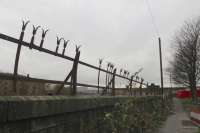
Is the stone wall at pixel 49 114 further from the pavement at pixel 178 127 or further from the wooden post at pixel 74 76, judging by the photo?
the pavement at pixel 178 127

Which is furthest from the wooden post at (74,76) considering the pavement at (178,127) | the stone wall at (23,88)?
the pavement at (178,127)

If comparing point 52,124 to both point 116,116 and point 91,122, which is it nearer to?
point 91,122

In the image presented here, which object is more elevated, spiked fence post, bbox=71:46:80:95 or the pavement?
spiked fence post, bbox=71:46:80:95

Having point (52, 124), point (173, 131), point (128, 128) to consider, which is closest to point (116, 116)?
point (128, 128)

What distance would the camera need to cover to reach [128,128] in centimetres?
723

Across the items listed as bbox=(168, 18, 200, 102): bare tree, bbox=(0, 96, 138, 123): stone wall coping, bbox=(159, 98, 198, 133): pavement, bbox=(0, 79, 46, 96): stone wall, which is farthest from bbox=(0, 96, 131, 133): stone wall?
bbox=(168, 18, 200, 102): bare tree

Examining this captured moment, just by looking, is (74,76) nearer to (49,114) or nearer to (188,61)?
(49,114)

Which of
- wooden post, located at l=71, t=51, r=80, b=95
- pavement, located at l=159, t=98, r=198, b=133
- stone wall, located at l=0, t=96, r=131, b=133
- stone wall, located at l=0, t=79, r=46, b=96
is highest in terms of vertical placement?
wooden post, located at l=71, t=51, r=80, b=95

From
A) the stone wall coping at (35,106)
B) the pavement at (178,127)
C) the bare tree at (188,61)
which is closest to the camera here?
the stone wall coping at (35,106)

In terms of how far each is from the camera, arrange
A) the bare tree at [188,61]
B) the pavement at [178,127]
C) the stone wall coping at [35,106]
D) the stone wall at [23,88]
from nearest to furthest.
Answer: the stone wall coping at [35,106]
the stone wall at [23,88]
the pavement at [178,127]
the bare tree at [188,61]

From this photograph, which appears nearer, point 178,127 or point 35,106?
point 35,106

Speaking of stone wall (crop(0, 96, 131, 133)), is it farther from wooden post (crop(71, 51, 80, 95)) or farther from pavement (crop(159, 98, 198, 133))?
pavement (crop(159, 98, 198, 133))

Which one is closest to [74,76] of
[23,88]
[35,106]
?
[23,88]

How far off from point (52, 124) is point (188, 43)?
4222 centimetres
